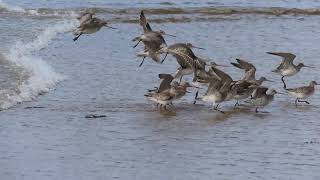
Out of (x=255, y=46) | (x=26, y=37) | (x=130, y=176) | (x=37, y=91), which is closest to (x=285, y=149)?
(x=130, y=176)

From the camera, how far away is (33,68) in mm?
12977

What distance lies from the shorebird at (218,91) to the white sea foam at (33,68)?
7.16ft

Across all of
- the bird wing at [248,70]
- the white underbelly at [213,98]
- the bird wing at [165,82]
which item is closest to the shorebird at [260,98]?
the white underbelly at [213,98]

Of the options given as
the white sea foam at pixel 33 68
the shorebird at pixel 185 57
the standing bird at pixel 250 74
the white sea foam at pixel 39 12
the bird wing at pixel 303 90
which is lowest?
the white sea foam at pixel 39 12

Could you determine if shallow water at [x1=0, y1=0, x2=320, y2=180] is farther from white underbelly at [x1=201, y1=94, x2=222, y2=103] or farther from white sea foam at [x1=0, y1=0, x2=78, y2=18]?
white sea foam at [x1=0, y1=0, x2=78, y2=18]

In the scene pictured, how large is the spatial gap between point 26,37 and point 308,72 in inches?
237

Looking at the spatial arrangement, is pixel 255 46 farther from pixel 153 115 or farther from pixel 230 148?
pixel 230 148

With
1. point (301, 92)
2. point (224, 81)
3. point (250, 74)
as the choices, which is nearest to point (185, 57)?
point (224, 81)

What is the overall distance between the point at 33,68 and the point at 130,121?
3.82 meters

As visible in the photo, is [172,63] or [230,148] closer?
[230,148]

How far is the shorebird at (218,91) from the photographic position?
10.4 metres

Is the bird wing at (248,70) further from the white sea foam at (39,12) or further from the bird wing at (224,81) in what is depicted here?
the white sea foam at (39,12)

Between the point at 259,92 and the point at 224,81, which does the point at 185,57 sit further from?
the point at 259,92

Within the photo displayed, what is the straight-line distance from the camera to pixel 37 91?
1126 cm
